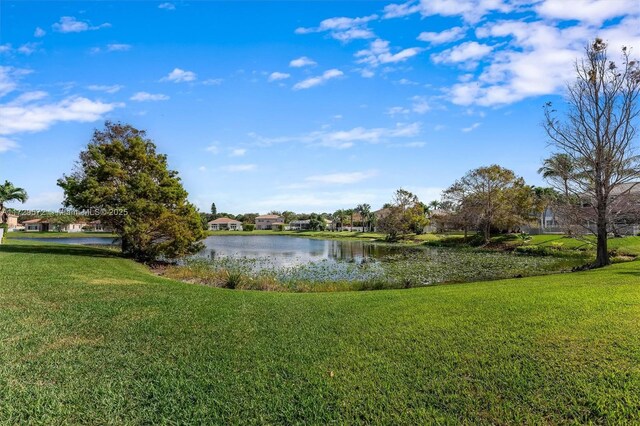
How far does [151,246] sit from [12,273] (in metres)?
11.4

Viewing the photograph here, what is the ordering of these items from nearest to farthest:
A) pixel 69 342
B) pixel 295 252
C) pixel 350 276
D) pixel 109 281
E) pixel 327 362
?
pixel 327 362 < pixel 69 342 < pixel 109 281 < pixel 350 276 < pixel 295 252

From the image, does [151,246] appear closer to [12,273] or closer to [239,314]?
[12,273]

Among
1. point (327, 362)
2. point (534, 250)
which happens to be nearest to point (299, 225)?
point (534, 250)

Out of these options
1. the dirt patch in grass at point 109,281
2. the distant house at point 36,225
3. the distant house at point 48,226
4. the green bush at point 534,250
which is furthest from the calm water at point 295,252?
the distant house at point 36,225

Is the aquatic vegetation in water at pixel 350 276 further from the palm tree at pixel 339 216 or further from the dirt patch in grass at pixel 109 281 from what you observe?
the palm tree at pixel 339 216

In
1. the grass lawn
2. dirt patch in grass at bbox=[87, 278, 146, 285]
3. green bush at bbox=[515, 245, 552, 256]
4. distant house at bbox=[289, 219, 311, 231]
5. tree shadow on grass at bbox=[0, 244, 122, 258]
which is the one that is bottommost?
green bush at bbox=[515, 245, 552, 256]

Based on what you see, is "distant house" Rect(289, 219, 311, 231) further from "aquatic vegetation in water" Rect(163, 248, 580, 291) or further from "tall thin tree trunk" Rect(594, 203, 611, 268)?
"tall thin tree trunk" Rect(594, 203, 611, 268)

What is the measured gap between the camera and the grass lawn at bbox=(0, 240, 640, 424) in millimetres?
4398

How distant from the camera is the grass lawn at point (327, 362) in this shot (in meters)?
4.40

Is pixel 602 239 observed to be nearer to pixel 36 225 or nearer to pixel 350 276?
pixel 350 276

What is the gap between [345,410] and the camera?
439 cm

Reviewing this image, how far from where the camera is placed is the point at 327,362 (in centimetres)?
562

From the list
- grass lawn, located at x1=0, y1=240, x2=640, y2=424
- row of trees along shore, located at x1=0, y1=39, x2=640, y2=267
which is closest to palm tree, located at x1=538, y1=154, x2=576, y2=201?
row of trees along shore, located at x1=0, y1=39, x2=640, y2=267

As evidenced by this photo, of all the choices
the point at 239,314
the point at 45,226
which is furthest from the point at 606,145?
the point at 45,226
